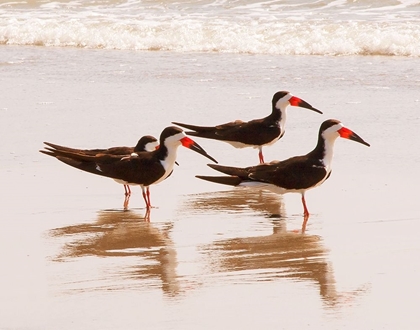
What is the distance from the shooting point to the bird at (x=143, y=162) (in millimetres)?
7879

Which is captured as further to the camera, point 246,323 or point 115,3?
point 115,3

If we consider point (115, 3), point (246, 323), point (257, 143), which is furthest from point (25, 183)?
point (115, 3)

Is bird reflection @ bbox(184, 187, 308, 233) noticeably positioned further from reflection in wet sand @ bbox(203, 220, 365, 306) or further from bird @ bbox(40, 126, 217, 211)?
reflection in wet sand @ bbox(203, 220, 365, 306)

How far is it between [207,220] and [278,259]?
1.30 metres

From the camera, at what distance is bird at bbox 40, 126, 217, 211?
788cm

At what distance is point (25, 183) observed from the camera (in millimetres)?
8508

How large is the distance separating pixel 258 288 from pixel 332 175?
3.35m

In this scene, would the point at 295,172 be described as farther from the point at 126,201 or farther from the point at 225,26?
the point at 225,26

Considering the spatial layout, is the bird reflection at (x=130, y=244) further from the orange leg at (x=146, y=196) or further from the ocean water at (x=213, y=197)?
the orange leg at (x=146, y=196)

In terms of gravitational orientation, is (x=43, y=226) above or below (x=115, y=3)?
below

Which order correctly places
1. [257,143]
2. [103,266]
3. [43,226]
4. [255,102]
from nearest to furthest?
[103,266] → [43,226] → [257,143] → [255,102]

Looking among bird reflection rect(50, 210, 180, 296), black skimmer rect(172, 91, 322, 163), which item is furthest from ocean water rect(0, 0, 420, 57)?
bird reflection rect(50, 210, 180, 296)

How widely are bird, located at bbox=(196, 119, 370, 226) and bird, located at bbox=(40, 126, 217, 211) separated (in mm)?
252

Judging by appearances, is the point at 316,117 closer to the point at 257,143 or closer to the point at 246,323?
the point at 257,143
